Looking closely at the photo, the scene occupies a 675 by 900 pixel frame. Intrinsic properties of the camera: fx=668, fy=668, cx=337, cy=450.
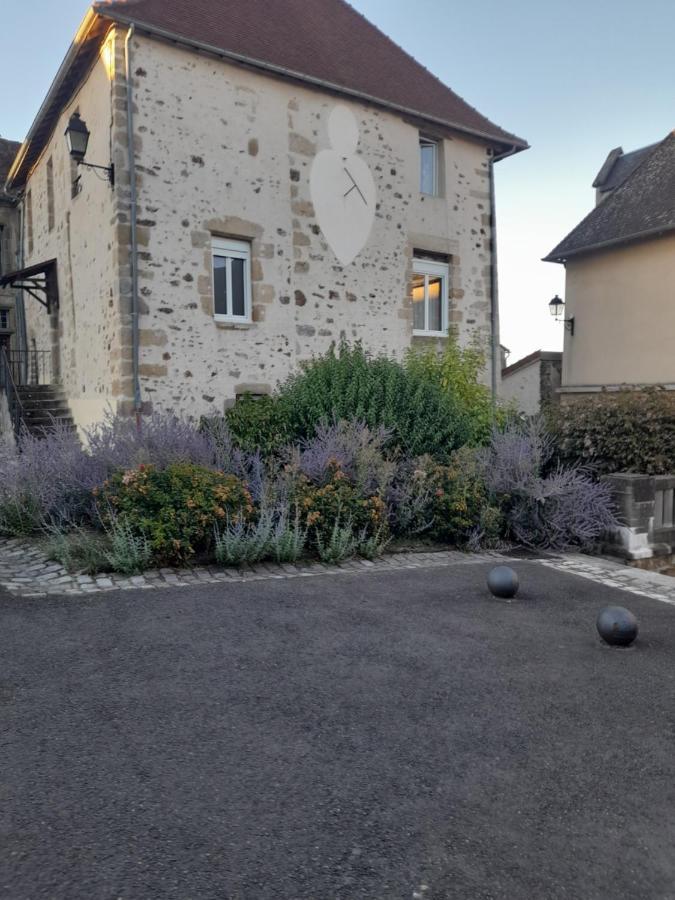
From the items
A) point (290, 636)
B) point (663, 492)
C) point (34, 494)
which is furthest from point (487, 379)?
point (290, 636)

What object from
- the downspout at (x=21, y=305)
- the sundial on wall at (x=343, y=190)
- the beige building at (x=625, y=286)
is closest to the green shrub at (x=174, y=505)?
the sundial on wall at (x=343, y=190)

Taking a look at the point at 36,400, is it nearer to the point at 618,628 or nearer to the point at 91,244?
the point at 91,244

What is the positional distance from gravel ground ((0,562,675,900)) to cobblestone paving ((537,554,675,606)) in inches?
41.0

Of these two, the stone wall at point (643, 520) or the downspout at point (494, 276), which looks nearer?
the stone wall at point (643, 520)

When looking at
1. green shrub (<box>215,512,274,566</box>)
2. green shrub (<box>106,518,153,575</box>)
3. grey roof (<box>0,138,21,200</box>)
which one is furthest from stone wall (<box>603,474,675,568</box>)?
grey roof (<box>0,138,21,200</box>)

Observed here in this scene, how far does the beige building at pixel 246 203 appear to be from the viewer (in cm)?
943

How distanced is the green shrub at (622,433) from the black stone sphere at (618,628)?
3693 millimetres

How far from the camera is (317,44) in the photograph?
1179cm

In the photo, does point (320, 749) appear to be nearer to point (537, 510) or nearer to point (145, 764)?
point (145, 764)

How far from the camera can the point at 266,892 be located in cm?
187

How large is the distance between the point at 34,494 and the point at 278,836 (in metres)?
5.26

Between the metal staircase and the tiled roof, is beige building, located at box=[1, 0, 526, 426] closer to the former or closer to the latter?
the tiled roof

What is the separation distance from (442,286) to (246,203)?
14.1 ft

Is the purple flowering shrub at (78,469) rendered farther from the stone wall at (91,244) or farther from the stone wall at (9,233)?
the stone wall at (9,233)
